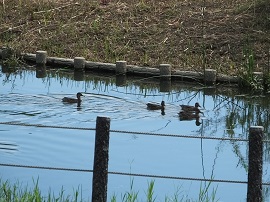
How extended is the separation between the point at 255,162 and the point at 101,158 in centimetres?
147

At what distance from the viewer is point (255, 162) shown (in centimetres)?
949

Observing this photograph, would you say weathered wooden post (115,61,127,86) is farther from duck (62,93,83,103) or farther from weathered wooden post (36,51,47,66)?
duck (62,93,83,103)

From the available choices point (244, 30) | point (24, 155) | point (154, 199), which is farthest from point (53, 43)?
point (154, 199)

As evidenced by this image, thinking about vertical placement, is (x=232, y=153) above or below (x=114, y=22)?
below

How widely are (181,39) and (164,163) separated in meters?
8.32

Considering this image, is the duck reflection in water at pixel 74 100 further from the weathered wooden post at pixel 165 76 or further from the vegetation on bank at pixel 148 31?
the vegetation on bank at pixel 148 31

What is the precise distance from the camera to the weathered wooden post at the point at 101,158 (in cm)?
957

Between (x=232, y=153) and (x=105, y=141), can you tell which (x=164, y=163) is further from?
(x=105, y=141)

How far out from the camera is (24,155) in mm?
13648

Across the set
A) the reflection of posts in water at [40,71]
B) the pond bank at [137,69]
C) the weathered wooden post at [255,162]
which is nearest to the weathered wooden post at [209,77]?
the pond bank at [137,69]

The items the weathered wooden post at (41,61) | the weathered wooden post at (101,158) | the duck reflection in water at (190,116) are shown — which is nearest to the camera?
the weathered wooden post at (101,158)

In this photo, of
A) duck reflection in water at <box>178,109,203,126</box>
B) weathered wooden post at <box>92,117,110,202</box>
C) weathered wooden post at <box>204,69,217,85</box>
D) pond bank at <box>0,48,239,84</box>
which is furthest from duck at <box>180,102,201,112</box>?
weathered wooden post at <box>92,117,110,202</box>

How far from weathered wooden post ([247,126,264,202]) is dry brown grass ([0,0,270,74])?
32.8 ft

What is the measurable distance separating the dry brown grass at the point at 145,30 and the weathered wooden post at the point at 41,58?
0.72m
